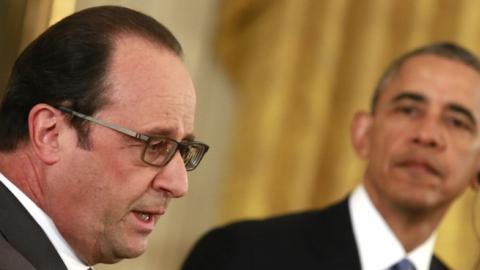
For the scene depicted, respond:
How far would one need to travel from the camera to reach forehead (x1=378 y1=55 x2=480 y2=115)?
11.7 feet

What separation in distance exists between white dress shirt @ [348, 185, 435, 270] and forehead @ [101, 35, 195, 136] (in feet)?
4.09

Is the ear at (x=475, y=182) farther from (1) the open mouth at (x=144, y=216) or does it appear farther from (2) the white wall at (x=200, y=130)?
(1) the open mouth at (x=144, y=216)

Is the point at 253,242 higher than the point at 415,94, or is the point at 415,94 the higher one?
the point at 415,94

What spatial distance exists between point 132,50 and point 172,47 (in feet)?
0.34

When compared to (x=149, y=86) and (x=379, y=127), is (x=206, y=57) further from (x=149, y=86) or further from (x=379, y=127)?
(x=149, y=86)

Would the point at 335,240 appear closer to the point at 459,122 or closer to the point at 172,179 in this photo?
the point at 459,122

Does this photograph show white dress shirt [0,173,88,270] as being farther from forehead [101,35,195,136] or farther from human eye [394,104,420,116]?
human eye [394,104,420,116]

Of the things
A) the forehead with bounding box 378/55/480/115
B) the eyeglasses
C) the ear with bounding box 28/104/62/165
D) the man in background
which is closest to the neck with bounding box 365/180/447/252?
the man in background

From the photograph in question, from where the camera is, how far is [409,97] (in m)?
3.58

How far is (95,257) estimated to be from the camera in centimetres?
218

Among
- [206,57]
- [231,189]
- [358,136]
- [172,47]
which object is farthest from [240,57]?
[172,47]

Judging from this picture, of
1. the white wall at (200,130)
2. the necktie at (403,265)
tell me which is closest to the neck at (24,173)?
the necktie at (403,265)

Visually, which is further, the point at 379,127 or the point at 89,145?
the point at 379,127

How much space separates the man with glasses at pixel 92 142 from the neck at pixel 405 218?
1.34 m
